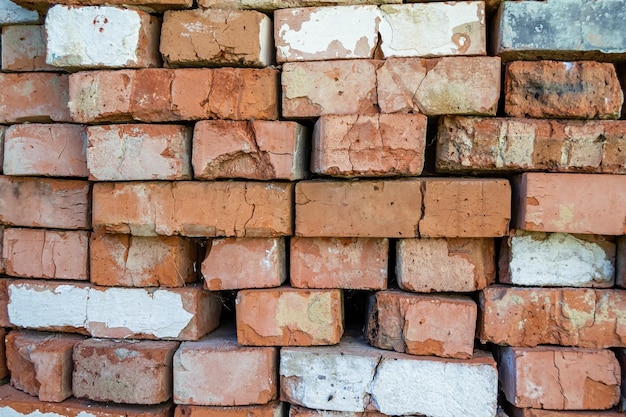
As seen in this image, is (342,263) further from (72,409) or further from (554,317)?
(72,409)

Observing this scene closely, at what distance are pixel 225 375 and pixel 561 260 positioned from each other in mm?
1527

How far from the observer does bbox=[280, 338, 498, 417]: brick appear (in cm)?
197

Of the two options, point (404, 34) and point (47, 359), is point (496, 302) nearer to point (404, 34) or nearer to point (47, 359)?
point (404, 34)

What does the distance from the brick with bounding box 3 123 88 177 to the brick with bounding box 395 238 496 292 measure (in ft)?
5.03

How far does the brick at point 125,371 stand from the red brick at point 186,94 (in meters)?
1.02

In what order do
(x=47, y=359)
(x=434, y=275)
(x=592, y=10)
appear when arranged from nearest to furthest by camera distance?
(x=592, y=10) → (x=434, y=275) → (x=47, y=359)

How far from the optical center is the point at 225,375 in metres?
Result: 2.07

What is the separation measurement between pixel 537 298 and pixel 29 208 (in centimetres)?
235

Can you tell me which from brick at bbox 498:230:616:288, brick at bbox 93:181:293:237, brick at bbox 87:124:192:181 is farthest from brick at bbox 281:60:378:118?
brick at bbox 498:230:616:288

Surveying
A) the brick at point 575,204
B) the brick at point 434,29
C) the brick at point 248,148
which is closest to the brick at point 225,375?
the brick at point 248,148

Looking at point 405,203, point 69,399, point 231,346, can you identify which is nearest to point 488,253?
point 405,203

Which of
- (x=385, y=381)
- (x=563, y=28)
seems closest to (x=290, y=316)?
(x=385, y=381)

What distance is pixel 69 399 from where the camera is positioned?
222 cm

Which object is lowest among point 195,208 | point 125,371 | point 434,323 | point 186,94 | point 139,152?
point 125,371
